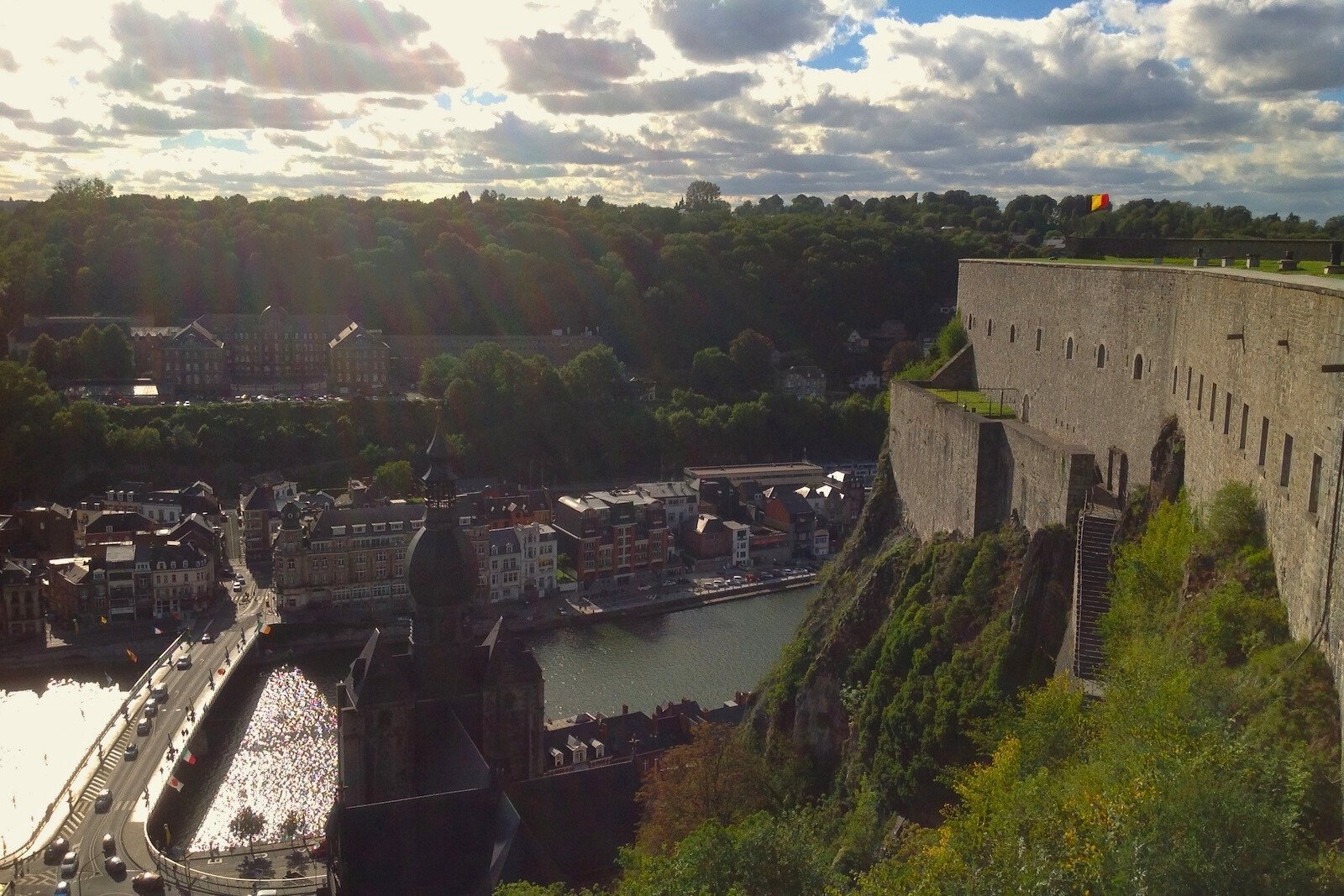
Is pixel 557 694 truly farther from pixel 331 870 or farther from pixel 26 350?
pixel 26 350

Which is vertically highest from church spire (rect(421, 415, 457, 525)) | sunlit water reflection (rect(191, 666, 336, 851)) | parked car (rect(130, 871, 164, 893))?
church spire (rect(421, 415, 457, 525))

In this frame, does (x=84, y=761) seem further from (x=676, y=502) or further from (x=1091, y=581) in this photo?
(x=676, y=502)

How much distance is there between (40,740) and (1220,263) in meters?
22.9

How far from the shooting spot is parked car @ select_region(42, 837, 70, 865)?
17672mm

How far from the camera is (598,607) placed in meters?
31.9

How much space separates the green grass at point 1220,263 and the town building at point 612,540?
20.3m

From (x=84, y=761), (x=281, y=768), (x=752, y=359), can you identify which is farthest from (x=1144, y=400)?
(x=752, y=359)

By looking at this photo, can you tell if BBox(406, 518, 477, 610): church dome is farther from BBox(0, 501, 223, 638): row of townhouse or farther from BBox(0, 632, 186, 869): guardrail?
BBox(0, 501, 223, 638): row of townhouse

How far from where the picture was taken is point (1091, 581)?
10.2 m

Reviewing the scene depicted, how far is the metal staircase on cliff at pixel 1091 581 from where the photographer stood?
9.50 m

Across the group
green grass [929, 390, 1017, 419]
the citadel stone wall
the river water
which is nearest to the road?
the river water

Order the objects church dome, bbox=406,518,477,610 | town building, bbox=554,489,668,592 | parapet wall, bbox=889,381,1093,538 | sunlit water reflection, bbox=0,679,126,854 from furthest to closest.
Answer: town building, bbox=554,489,668,592 < sunlit water reflection, bbox=0,679,126,854 < church dome, bbox=406,518,477,610 < parapet wall, bbox=889,381,1093,538

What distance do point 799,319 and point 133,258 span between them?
34.4 m

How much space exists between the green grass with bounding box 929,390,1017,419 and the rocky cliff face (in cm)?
191
